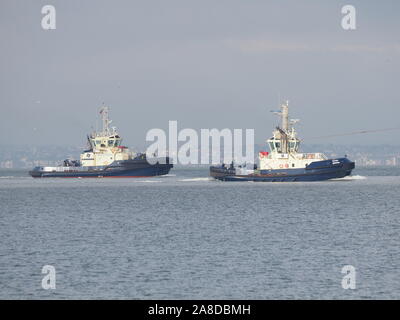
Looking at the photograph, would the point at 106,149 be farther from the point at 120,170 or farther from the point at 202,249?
the point at 202,249

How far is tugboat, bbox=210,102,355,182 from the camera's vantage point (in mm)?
110562

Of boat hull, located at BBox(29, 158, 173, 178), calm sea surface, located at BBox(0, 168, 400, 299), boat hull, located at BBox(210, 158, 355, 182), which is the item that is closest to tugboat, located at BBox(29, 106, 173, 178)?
boat hull, located at BBox(29, 158, 173, 178)

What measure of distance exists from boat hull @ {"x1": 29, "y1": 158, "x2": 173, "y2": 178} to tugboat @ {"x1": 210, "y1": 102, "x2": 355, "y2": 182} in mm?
41308

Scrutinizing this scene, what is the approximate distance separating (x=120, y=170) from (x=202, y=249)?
344 feet

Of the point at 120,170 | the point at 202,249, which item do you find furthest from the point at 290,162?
the point at 202,249

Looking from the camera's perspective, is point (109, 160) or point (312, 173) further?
point (109, 160)

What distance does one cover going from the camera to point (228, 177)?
124812 mm

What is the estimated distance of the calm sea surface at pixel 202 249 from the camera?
34.5 metres

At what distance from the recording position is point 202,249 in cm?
4606

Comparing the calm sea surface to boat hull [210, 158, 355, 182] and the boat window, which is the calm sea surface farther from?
the boat window

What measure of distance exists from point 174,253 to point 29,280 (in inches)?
406
